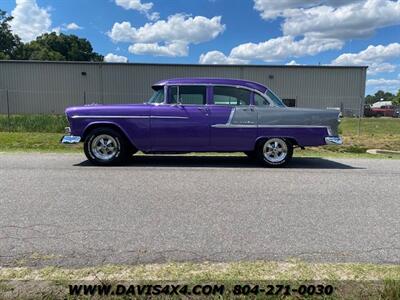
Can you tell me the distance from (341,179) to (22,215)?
5.68 m

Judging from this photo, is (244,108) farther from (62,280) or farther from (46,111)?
(46,111)

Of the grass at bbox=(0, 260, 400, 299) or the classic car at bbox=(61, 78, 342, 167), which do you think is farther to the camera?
the classic car at bbox=(61, 78, 342, 167)

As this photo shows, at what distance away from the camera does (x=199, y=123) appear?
29.5ft

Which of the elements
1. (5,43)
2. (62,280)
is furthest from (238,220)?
(5,43)

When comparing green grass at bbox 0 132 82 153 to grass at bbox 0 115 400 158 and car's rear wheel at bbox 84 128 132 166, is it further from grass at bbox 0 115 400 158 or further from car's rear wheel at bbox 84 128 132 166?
car's rear wheel at bbox 84 128 132 166

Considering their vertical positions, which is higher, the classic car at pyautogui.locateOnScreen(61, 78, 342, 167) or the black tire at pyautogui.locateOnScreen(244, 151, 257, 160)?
the classic car at pyautogui.locateOnScreen(61, 78, 342, 167)

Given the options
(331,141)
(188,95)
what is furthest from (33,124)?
(331,141)

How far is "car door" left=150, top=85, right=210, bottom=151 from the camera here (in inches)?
353

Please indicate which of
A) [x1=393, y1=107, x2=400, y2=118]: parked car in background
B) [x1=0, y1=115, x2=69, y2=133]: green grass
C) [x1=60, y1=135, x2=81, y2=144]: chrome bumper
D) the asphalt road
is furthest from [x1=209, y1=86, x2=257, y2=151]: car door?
[x1=393, y1=107, x2=400, y2=118]: parked car in background

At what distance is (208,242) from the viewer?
4.31m

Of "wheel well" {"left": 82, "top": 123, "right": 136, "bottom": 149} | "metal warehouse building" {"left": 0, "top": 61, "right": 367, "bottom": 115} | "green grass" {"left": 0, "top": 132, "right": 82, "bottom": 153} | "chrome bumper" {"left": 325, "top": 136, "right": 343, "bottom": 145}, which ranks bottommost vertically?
"green grass" {"left": 0, "top": 132, "right": 82, "bottom": 153}

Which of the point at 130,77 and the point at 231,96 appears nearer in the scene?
the point at 231,96

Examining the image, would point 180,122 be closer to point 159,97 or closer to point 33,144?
point 159,97

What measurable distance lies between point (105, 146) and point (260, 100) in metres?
3.57
